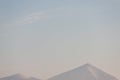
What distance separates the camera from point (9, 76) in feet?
25.0

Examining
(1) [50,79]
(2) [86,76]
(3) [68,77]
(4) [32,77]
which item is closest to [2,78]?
(4) [32,77]

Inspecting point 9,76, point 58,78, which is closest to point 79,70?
point 58,78

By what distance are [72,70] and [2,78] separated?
2.06 m

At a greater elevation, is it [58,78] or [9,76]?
[9,76]

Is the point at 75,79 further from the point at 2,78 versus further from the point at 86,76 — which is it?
the point at 2,78

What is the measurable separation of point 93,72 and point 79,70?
1.36 feet

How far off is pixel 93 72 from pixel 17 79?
7.57ft

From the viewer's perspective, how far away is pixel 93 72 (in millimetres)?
7379

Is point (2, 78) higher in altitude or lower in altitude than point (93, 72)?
higher

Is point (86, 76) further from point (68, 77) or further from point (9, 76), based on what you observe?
point (9, 76)

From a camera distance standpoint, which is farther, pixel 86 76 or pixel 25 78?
pixel 25 78

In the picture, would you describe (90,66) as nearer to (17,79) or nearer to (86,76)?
(86,76)

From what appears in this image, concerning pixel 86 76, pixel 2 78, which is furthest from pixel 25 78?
pixel 86 76

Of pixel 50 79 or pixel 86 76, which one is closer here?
pixel 86 76
